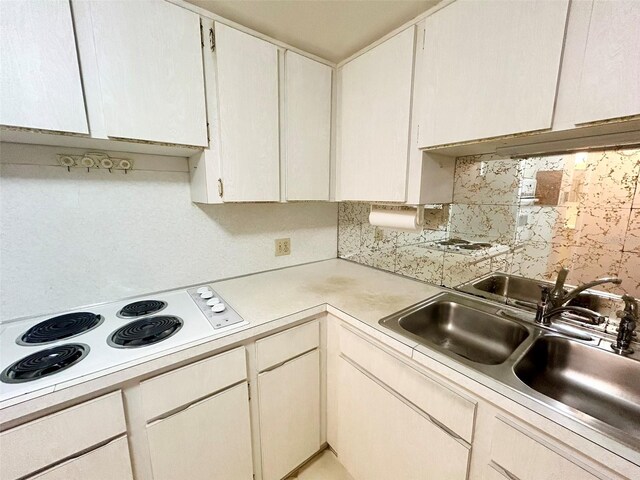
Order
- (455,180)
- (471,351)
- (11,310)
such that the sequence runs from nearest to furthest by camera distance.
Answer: (11,310), (471,351), (455,180)

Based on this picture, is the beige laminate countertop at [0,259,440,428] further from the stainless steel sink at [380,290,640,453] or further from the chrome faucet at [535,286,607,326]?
the chrome faucet at [535,286,607,326]

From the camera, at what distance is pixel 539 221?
3.69ft

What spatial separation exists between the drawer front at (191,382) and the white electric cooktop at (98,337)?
96mm

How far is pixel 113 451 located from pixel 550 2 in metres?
1.89

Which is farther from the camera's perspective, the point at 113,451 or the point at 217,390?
the point at 217,390

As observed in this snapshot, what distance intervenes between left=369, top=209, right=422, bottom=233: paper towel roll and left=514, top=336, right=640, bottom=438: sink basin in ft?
2.16

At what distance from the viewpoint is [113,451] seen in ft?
→ 2.67

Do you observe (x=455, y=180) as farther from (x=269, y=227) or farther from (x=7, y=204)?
(x=7, y=204)

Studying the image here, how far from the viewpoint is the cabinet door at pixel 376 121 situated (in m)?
1.20

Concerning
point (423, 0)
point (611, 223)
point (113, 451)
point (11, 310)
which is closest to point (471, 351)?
point (611, 223)

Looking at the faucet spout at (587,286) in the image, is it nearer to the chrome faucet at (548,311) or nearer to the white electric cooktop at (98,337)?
the chrome faucet at (548,311)

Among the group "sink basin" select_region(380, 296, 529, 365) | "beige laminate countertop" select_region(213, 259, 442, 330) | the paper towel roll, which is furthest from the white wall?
"sink basin" select_region(380, 296, 529, 365)

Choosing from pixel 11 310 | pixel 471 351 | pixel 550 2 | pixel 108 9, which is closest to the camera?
pixel 550 2

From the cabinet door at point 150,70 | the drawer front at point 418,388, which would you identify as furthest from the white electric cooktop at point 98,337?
the cabinet door at point 150,70
